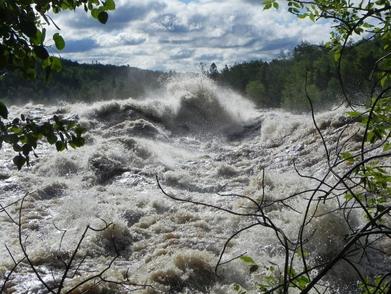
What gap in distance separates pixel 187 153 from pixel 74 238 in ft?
28.8

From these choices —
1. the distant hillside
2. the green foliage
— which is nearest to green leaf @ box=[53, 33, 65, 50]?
the green foliage

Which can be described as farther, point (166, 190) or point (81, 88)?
point (81, 88)

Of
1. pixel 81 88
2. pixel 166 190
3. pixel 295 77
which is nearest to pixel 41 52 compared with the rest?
pixel 166 190

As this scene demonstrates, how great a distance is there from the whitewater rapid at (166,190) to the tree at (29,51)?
0.41 m

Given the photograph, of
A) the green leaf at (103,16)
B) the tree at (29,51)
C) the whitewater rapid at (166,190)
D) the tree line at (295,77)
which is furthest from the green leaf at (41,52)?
the tree line at (295,77)

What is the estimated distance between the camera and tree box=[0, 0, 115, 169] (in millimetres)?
1396

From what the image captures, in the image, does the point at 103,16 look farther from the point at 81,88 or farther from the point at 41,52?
the point at 81,88

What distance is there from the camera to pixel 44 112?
22.9 meters

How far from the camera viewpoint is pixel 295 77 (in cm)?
4000

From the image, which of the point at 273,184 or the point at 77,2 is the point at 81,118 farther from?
the point at 77,2

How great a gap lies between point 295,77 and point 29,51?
39.5m

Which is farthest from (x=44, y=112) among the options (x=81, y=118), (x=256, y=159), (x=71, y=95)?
(x=71, y=95)

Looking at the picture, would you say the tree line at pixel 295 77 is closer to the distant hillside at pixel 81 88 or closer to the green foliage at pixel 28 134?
the distant hillside at pixel 81 88

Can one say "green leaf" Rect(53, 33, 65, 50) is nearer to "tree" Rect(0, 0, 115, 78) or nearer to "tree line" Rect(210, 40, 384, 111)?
"tree" Rect(0, 0, 115, 78)
